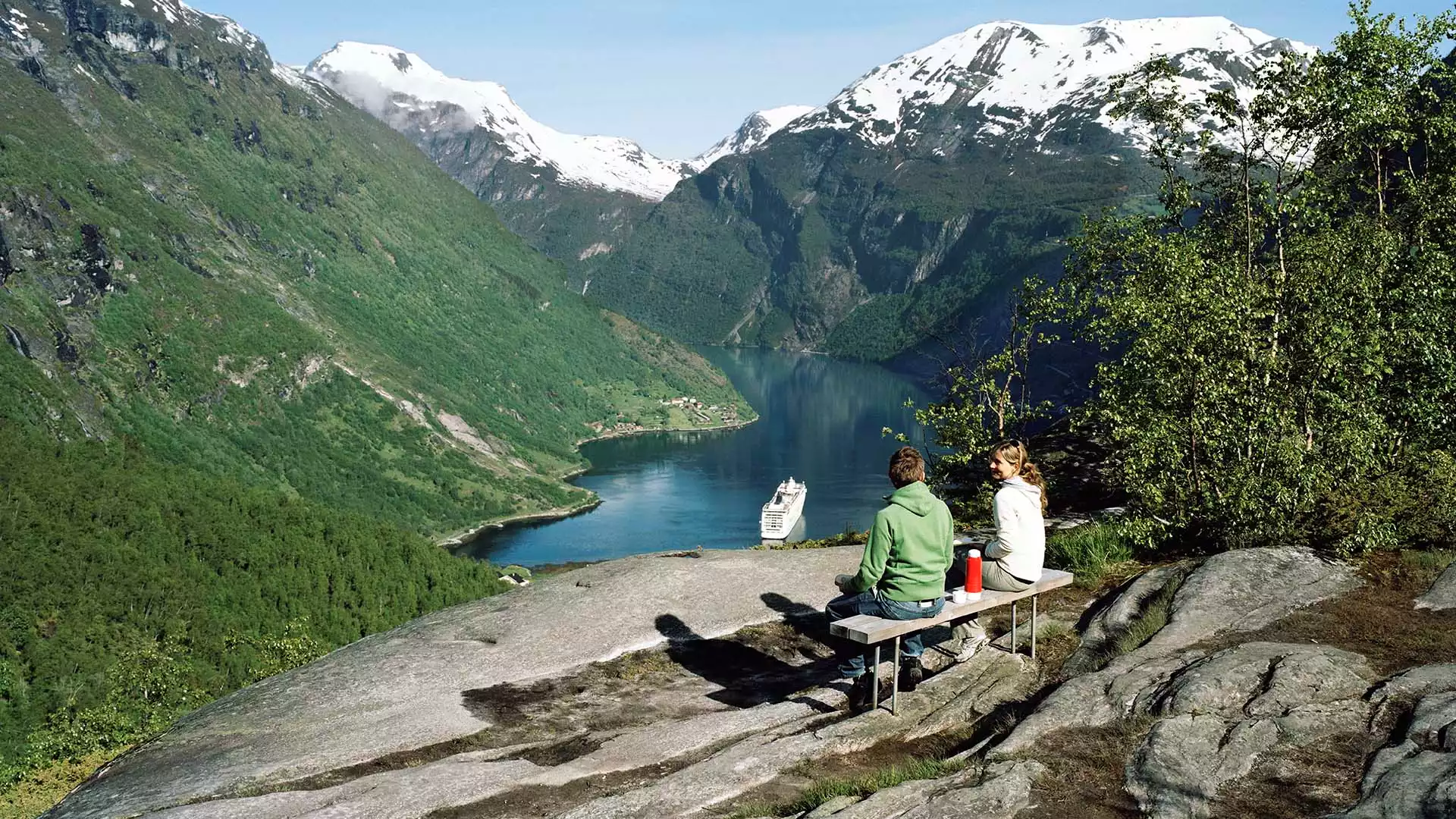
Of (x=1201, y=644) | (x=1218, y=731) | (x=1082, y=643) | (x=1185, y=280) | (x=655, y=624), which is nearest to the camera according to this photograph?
(x=1218, y=731)

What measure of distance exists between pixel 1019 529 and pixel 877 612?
97.4 inches

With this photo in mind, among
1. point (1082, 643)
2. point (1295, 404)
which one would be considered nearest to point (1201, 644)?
point (1082, 643)

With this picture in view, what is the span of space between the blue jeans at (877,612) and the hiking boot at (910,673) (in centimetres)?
7

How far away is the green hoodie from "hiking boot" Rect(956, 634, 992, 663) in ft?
6.27

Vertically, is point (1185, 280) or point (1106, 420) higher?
point (1185, 280)

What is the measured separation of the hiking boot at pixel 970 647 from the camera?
51.4ft

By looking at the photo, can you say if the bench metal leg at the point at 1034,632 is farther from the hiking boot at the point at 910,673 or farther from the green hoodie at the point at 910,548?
the green hoodie at the point at 910,548

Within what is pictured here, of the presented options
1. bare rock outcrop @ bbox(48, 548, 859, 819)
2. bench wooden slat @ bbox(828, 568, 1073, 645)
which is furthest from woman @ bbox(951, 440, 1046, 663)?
bare rock outcrop @ bbox(48, 548, 859, 819)

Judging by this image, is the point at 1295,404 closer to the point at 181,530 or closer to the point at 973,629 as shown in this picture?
the point at 973,629

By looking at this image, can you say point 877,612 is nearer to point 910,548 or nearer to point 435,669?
point 910,548

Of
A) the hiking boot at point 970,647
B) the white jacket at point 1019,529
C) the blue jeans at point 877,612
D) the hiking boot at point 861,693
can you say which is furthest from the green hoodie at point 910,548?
the hiking boot at point 970,647

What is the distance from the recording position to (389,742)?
15.2 meters

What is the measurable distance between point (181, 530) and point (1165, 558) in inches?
6669

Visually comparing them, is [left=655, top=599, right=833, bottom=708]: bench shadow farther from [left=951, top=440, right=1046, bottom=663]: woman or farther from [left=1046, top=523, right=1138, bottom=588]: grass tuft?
[left=1046, top=523, right=1138, bottom=588]: grass tuft
